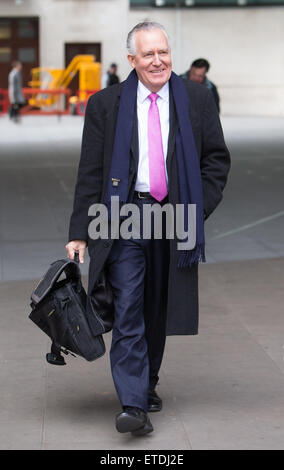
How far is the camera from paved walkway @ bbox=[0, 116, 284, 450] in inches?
168

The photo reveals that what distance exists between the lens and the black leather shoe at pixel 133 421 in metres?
4.09

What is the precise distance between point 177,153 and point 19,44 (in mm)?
36598

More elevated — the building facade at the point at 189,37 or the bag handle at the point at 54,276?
the bag handle at the point at 54,276

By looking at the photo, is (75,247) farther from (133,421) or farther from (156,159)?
(133,421)

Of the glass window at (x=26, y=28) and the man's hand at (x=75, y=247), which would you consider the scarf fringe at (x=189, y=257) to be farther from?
the glass window at (x=26, y=28)

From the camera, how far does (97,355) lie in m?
4.24

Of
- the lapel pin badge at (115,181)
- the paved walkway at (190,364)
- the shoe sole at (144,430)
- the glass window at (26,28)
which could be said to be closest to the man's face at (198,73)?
the paved walkway at (190,364)

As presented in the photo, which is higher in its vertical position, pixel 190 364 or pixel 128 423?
pixel 128 423

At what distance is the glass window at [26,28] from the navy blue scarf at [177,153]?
36092mm

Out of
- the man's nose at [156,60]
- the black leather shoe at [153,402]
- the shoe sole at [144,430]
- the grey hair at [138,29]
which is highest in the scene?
the grey hair at [138,29]

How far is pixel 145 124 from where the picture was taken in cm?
424

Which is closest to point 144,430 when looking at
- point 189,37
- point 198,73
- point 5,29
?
point 198,73

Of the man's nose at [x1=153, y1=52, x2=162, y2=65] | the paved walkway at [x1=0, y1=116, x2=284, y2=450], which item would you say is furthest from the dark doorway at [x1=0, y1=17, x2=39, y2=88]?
the man's nose at [x1=153, y1=52, x2=162, y2=65]
